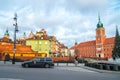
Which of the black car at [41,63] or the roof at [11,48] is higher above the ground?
the roof at [11,48]

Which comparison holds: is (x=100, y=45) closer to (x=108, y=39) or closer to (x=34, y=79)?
(x=108, y=39)

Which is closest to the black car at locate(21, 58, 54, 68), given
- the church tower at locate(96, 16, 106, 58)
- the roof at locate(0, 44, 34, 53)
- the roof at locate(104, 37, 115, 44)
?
the roof at locate(0, 44, 34, 53)

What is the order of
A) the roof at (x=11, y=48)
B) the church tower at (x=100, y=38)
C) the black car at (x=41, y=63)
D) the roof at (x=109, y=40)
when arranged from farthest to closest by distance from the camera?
the roof at (x=109, y=40), the church tower at (x=100, y=38), the roof at (x=11, y=48), the black car at (x=41, y=63)

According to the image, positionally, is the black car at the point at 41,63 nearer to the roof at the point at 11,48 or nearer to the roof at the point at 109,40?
the roof at the point at 11,48

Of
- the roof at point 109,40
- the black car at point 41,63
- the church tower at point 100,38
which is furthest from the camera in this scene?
the roof at point 109,40

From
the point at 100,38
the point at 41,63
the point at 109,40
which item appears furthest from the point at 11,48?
the point at 109,40

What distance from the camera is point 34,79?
704 inches

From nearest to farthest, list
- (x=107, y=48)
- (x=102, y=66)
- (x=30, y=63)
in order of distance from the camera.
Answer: (x=102, y=66) < (x=30, y=63) < (x=107, y=48)

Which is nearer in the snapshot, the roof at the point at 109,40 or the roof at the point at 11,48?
the roof at the point at 11,48

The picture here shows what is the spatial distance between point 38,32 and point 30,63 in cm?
9114

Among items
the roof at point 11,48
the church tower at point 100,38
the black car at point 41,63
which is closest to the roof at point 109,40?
the church tower at point 100,38

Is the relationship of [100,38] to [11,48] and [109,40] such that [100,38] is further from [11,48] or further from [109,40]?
[11,48]

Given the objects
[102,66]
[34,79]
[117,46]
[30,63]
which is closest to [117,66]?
[102,66]

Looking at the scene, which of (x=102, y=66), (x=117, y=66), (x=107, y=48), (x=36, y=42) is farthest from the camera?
(x=107, y=48)
